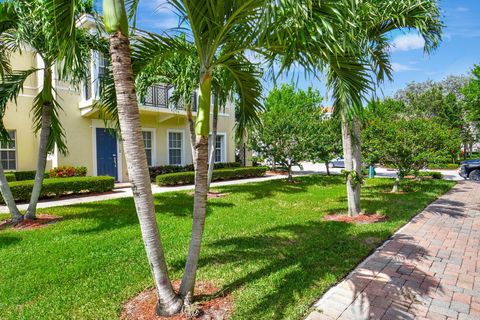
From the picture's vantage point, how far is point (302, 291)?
3.67 metres

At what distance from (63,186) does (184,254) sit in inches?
300

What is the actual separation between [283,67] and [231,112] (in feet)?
57.2

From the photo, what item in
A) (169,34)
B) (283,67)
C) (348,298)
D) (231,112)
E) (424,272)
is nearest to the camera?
(283,67)

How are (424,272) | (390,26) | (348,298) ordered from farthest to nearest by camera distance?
(390,26), (424,272), (348,298)

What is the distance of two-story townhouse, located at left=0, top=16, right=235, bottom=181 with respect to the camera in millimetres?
12306

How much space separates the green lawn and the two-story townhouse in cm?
516

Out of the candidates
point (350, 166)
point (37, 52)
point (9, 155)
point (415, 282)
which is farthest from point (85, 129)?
point (415, 282)

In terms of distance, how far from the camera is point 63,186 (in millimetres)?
10609

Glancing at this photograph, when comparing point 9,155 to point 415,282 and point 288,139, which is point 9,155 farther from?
point 415,282

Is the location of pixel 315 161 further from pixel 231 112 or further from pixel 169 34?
pixel 169 34

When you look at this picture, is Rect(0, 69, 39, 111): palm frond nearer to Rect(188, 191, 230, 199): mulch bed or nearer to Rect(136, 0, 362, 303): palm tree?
Rect(136, 0, 362, 303): palm tree

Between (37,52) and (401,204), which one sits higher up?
(37,52)

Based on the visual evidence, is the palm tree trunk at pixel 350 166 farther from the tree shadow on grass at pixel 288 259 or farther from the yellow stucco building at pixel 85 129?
the yellow stucco building at pixel 85 129

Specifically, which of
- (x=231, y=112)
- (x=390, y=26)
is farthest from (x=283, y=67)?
(x=231, y=112)
